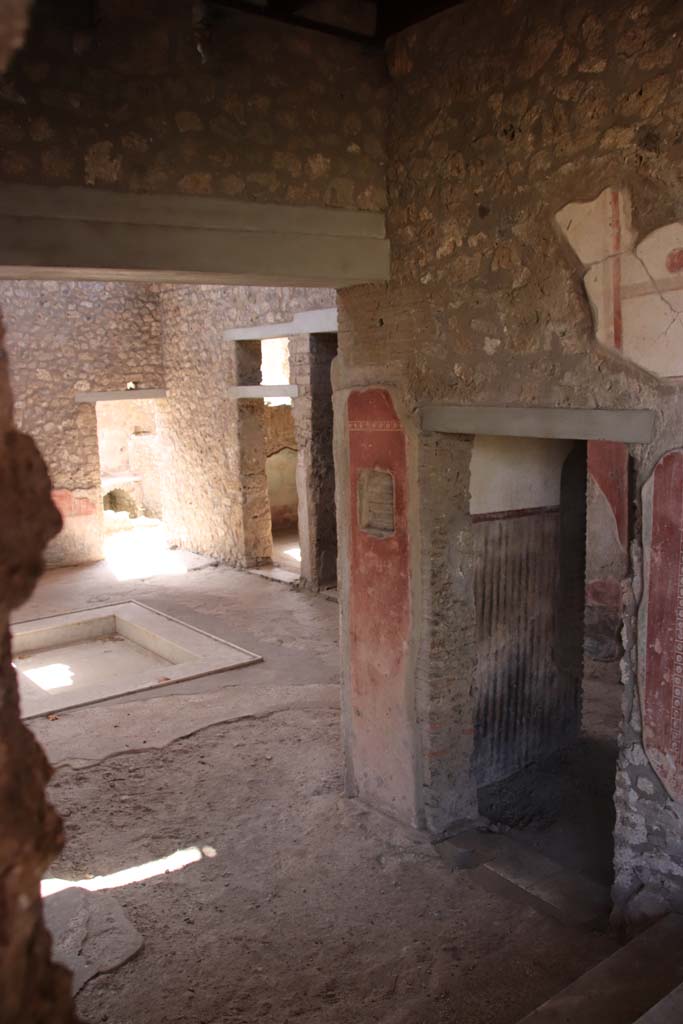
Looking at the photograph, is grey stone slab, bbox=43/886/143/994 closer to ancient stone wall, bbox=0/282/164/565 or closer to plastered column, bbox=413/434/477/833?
plastered column, bbox=413/434/477/833

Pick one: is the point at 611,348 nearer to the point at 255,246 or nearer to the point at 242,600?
the point at 255,246

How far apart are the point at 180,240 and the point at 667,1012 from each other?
335 cm

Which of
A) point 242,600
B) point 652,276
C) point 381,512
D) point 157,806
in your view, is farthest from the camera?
point 242,600

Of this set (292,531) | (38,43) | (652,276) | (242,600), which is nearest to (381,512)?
(652,276)

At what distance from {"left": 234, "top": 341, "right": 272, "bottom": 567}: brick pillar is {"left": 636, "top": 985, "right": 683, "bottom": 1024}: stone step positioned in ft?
28.7

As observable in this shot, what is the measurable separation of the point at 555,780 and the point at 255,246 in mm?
3532

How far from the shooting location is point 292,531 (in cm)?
1431

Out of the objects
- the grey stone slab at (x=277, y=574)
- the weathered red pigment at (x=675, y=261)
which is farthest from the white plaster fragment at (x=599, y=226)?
the grey stone slab at (x=277, y=574)

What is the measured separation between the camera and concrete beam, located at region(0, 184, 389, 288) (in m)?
3.43

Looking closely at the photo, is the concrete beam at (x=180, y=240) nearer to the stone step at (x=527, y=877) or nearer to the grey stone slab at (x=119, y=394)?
the stone step at (x=527, y=877)

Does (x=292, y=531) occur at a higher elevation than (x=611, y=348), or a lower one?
lower

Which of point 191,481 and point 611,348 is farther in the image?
point 191,481

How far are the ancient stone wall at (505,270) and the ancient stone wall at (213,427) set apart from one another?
5782mm

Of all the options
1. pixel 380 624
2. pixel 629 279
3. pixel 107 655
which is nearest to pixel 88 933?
pixel 380 624
